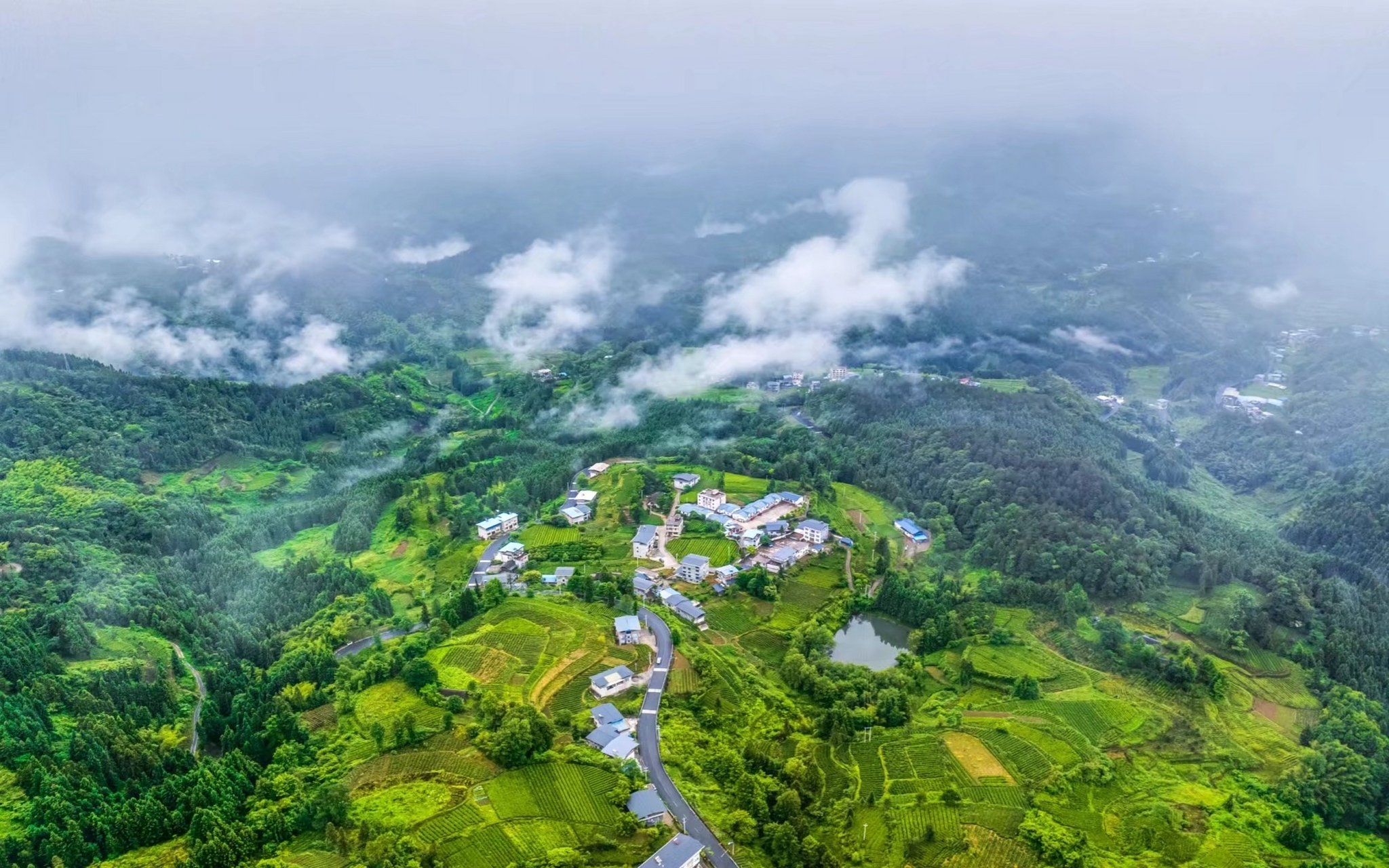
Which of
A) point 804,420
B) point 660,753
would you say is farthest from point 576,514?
point 804,420

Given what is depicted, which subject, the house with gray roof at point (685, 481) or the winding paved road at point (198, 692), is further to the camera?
the house with gray roof at point (685, 481)

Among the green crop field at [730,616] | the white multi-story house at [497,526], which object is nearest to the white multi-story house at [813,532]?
the green crop field at [730,616]

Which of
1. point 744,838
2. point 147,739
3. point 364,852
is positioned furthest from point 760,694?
point 147,739

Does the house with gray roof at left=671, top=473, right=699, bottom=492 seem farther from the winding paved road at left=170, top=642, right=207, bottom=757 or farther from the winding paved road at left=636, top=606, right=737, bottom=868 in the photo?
the winding paved road at left=170, top=642, right=207, bottom=757

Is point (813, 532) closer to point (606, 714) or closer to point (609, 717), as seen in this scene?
point (606, 714)

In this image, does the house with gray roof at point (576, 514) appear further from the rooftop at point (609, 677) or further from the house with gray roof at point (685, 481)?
the rooftop at point (609, 677)

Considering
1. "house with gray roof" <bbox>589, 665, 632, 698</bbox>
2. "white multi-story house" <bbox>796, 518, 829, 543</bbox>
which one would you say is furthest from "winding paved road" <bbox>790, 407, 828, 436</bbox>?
"house with gray roof" <bbox>589, 665, 632, 698</bbox>

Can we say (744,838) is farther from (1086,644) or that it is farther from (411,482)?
(411,482)
